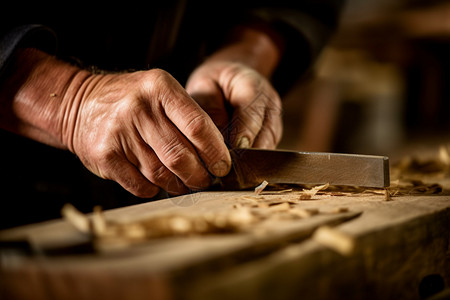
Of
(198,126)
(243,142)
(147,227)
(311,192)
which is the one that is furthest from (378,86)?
(147,227)

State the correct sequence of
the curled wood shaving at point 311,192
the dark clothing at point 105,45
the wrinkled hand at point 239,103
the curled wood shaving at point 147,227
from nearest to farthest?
the curled wood shaving at point 147,227, the curled wood shaving at point 311,192, the wrinkled hand at point 239,103, the dark clothing at point 105,45

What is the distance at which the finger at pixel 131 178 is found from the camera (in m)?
1.17

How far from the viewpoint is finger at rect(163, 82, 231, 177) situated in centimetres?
106

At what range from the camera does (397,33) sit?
4.05m

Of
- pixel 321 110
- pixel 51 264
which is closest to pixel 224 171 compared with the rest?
pixel 51 264

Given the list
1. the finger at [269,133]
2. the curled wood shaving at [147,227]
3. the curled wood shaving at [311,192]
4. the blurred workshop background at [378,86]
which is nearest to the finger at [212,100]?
the finger at [269,133]

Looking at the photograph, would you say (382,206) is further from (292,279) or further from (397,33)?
(397,33)

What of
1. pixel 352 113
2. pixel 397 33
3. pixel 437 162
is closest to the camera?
pixel 437 162

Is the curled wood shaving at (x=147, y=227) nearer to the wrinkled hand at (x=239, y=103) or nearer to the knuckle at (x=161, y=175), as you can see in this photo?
the knuckle at (x=161, y=175)

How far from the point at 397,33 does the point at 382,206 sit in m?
3.53

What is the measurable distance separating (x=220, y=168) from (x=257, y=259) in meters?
0.50

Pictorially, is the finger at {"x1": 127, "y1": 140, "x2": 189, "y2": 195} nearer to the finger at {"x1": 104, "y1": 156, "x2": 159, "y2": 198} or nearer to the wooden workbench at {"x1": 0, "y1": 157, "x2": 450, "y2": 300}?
the finger at {"x1": 104, "y1": 156, "x2": 159, "y2": 198}

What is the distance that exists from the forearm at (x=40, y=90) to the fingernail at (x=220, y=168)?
0.41m

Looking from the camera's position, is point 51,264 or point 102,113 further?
point 102,113
